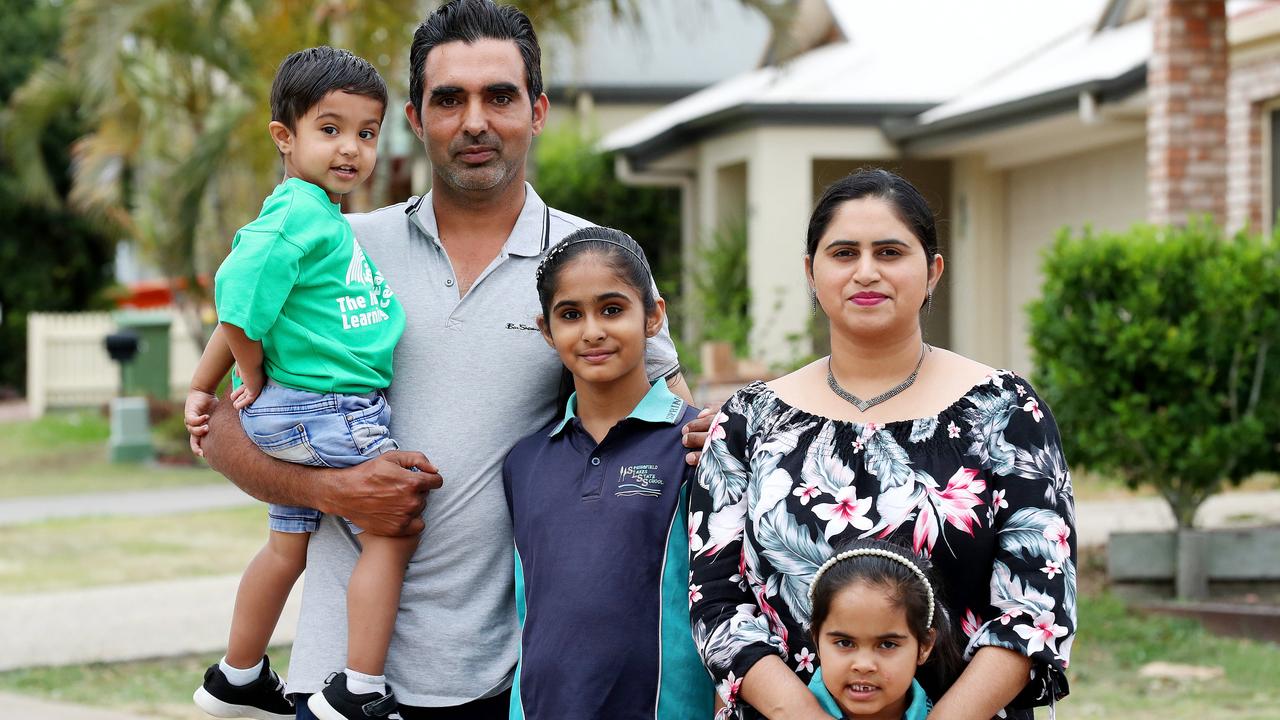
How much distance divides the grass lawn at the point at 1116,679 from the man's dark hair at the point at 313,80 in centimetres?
→ 422

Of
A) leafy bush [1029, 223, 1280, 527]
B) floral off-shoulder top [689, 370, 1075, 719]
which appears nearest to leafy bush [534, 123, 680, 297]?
leafy bush [1029, 223, 1280, 527]

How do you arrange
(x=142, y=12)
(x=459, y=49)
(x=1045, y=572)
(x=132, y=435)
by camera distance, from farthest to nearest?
(x=132, y=435)
(x=142, y=12)
(x=459, y=49)
(x=1045, y=572)

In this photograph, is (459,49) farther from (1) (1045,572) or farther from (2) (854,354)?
(1) (1045,572)

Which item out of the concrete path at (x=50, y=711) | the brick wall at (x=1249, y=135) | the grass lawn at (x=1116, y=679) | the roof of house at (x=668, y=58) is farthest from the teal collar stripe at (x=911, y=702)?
the roof of house at (x=668, y=58)

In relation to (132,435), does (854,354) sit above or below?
above

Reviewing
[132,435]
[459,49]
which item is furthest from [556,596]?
[132,435]

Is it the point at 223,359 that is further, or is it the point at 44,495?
the point at 44,495

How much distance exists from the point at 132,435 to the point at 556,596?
16.4 metres

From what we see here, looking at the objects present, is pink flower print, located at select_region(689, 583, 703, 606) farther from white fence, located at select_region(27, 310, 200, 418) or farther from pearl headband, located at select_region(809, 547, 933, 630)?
white fence, located at select_region(27, 310, 200, 418)

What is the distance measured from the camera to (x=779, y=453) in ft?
9.37

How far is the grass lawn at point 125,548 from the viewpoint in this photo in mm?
10336

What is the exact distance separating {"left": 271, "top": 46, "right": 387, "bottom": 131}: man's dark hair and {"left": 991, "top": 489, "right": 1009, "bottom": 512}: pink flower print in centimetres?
155

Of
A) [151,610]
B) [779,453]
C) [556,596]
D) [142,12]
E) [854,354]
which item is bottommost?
[151,610]

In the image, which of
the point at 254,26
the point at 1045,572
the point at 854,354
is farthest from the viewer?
the point at 254,26
